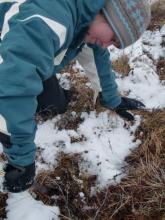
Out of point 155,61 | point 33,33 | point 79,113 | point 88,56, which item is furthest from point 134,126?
point 33,33

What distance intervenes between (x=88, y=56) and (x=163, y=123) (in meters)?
0.70

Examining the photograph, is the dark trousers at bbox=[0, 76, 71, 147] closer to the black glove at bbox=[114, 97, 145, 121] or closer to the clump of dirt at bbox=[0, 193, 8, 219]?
the black glove at bbox=[114, 97, 145, 121]

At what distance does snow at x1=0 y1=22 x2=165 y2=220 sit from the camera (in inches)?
90.3

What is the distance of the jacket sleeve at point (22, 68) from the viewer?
1.66m

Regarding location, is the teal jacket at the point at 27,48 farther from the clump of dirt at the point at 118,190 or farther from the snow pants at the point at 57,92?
the snow pants at the point at 57,92

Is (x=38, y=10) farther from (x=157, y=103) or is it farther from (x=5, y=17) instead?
A: (x=157, y=103)

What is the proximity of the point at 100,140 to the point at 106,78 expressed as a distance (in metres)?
0.43

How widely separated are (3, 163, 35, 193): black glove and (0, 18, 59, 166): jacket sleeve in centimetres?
19

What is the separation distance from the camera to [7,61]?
1.67 m

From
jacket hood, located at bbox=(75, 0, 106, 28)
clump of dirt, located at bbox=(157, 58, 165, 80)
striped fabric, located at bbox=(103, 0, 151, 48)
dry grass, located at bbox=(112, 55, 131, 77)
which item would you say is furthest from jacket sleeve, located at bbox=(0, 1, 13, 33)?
clump of dirt, located at bbox=(157, 58, 165, 80)

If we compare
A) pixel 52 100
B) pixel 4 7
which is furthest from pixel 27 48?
pixel 52 100

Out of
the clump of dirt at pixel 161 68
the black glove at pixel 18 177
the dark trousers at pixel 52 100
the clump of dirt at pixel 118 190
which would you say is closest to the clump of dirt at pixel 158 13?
the clump of dirt at pixel 161 68

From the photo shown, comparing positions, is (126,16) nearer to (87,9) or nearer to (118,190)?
(87,9)

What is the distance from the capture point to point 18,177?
1921 millimetres
